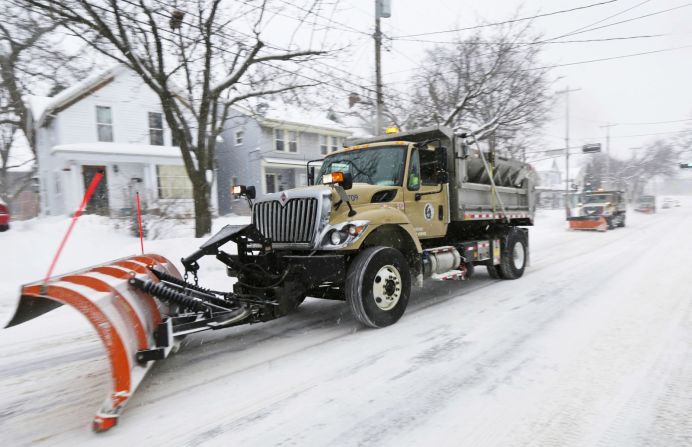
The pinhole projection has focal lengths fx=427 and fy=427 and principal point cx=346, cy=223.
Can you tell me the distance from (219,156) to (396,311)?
26.0m

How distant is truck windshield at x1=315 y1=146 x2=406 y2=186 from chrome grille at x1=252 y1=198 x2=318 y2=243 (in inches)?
50.2

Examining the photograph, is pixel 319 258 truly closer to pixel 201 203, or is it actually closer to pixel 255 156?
pixel 201 203

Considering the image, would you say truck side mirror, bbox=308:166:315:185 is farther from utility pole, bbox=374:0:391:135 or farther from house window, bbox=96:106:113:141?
house window, bbox=96:106:113:141

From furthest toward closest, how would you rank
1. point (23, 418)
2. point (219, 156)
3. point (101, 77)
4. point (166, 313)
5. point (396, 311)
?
1. point (219, 156)
2. point (101, 77)
3. point (396, 311)
4. point (166, 313)
5. point (23, 418)

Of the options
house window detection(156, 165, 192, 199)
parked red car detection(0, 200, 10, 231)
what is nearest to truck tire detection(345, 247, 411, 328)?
parked red car detection(0, 200, 10, 231)

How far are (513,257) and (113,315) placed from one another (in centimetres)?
724

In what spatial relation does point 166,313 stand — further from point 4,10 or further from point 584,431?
point 4,10

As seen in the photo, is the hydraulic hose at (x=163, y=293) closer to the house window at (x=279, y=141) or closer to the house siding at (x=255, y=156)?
the house siding at (x=255, y=156)

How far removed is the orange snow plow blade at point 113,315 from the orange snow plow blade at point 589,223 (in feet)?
72.4

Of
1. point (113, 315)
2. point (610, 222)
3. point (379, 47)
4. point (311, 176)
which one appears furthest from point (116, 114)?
point (610, 222)

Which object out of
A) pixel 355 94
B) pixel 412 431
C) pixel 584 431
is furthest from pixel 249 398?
pixel 355 94

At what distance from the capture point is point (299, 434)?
2.79 metres

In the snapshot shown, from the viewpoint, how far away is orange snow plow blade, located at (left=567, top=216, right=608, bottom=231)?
20812 mm

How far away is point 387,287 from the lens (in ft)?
17.1
